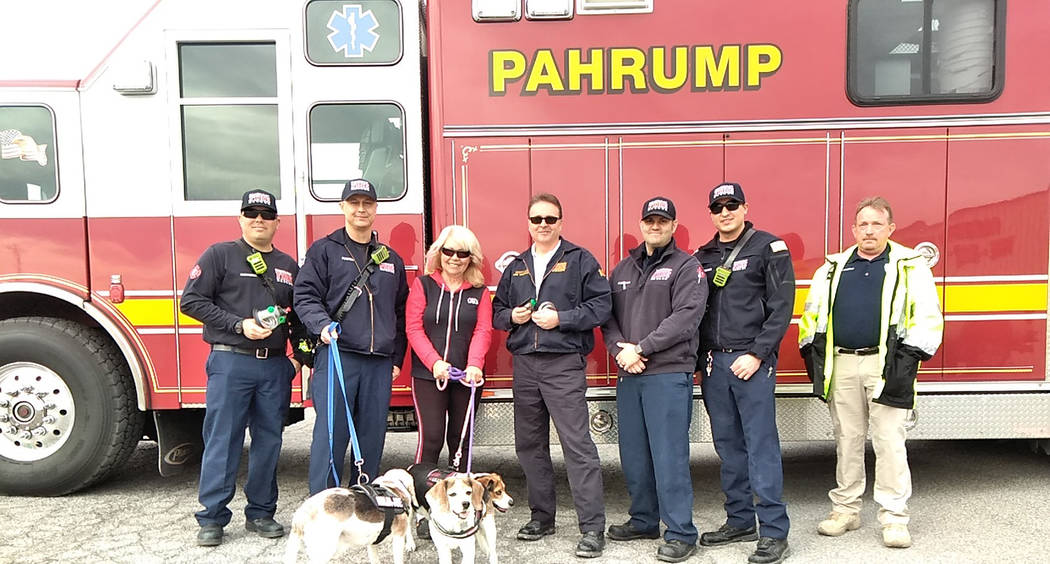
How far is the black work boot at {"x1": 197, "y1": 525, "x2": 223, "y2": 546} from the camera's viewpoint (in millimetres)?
3930

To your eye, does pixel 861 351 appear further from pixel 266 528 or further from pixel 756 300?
pixel 266 528

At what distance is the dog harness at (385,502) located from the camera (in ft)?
10.5

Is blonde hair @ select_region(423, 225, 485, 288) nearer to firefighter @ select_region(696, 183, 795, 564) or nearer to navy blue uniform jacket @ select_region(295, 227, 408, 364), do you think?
navy blue uniform jacket @ select_region(295, 227, 408, 364)

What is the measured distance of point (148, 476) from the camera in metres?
5.29

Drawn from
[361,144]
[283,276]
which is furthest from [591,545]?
[361,144]

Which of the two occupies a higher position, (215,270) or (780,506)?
(215,270)

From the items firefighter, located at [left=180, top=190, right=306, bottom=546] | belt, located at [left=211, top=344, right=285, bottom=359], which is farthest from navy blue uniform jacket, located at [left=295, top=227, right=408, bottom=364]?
belt, located at [left=211, top=344, right=285, bottom=359]

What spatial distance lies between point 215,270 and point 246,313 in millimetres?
303

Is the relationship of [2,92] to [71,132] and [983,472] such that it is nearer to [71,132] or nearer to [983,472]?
[71,132]

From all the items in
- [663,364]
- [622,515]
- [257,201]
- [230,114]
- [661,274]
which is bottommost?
[622,515]

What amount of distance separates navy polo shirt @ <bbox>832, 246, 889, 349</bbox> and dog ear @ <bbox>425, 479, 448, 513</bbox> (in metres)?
2.45

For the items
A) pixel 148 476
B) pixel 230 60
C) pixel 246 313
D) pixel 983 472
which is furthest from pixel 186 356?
pixel 983 472

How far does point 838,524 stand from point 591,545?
158cm

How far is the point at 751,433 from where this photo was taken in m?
3.74
